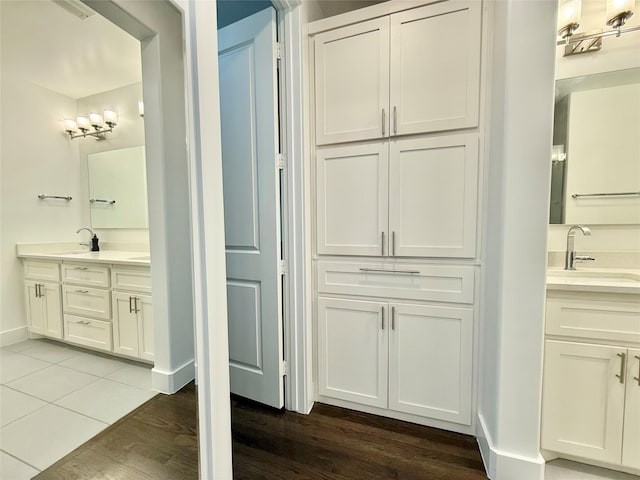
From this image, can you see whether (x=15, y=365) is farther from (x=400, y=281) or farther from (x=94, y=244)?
(x=400, y=281)

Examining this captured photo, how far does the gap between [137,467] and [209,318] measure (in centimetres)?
53

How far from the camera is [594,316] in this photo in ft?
4.00

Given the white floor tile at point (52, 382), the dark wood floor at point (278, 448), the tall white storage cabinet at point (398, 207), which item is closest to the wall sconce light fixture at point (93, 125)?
the white floor tile at point (52, 382)

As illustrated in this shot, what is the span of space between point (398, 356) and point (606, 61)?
203 cm

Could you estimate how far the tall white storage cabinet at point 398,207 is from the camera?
1436 millimetres

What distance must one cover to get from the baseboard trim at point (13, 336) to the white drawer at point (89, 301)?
135mm

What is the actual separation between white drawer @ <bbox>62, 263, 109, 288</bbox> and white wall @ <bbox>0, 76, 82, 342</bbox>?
10cm

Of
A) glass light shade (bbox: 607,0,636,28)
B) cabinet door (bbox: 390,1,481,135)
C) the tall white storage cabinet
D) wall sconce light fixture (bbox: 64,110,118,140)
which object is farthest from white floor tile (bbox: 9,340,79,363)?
glass light shade (bbox: 607,0,636,28)

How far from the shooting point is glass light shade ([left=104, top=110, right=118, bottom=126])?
32.5 inches

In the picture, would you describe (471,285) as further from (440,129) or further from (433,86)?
(433,86)

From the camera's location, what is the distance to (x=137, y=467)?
890 millimetres

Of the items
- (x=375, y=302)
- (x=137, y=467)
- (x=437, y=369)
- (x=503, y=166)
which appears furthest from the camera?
(x=375, y=302)

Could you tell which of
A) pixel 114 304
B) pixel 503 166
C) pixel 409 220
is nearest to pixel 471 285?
pixel 409 220

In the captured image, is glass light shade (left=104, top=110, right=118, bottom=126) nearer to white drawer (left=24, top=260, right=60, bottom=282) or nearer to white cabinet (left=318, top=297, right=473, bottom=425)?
white drawer (left=24, top=260, right=60, bottom=282)
